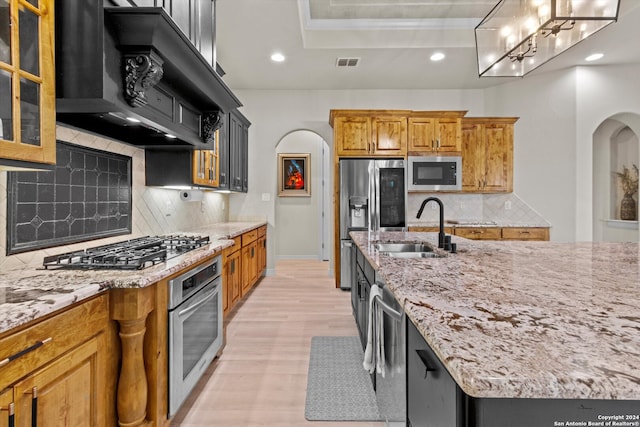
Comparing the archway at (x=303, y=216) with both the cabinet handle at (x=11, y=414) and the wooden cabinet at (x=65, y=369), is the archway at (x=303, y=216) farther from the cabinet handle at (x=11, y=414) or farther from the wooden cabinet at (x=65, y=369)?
the cabinet handle at (x=11, y=414)

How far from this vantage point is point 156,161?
273 cm

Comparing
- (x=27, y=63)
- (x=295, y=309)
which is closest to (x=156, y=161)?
(x=27, y=63)

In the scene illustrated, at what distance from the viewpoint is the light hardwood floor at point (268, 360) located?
187 centimetres

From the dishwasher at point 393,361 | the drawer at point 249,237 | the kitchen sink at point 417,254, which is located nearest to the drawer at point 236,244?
the drawer at point 249,237

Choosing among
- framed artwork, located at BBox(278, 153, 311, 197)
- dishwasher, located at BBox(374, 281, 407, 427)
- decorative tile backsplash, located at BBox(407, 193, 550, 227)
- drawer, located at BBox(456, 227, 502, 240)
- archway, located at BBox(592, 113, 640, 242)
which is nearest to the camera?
dishwasher, located at BBox(374, 281, 407, 427)

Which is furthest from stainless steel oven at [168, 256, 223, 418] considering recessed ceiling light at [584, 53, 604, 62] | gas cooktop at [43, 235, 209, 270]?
recessed ceiling light at [584, 53, 604, 62]

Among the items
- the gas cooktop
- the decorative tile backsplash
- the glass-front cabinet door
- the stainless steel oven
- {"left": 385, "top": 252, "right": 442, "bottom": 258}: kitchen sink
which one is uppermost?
the glass-front cabinet door

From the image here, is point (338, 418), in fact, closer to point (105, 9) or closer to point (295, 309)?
point (295, 309)

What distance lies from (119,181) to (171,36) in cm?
121

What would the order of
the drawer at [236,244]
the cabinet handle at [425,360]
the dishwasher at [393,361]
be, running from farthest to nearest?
the drawer at [236,244] → the dishwasher at [393,361] → the cabinet handle at [425,360]

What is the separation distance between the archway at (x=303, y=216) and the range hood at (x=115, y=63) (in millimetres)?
4819

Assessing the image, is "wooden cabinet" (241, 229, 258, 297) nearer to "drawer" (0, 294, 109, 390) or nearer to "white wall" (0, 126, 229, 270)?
"white wall" (0, 126, 229, 270)

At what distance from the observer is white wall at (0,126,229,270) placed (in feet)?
4.94

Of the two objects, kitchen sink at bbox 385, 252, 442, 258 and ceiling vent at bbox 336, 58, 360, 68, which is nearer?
kitchen sink at bbox 385, 252, 442, 258
